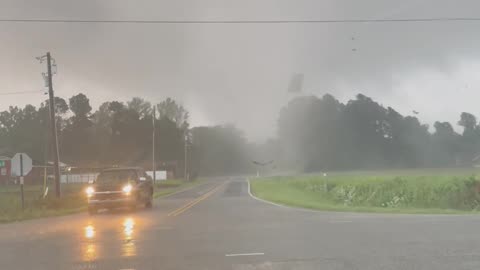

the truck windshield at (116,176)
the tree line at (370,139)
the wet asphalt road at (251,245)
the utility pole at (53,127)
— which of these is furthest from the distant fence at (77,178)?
the wet asphalt road at (251,245)

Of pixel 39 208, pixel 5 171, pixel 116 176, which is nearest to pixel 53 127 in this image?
pixel 39 208

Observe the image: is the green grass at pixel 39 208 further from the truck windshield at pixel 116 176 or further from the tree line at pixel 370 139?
the tree line at pixel 370 139

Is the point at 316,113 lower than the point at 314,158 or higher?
higher

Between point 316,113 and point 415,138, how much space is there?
27549 millimetres

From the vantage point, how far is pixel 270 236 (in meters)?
13.5

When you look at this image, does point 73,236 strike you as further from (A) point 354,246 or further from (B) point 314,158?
(B) point 314,158

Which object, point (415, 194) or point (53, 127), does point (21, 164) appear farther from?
point (415, 194)

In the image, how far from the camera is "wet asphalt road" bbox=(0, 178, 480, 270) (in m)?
9.71

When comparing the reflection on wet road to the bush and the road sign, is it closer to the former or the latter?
the road sign

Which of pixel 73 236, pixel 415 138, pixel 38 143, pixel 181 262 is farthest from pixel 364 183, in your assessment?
pixel 38 143

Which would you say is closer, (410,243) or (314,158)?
(410,243)

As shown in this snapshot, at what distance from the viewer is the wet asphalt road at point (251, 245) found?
382 inches

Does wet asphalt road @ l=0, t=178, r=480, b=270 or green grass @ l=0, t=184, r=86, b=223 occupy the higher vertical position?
wet asphalt road @ l=0, t=178, r=480, b=270

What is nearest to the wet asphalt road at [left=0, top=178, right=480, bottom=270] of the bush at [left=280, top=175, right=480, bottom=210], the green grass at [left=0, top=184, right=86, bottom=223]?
the green grass at [left=0, top=184, right=86, bottom=223]
